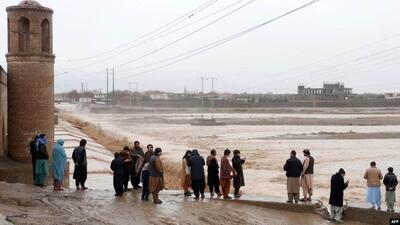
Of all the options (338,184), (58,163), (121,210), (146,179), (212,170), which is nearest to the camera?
(121,210)

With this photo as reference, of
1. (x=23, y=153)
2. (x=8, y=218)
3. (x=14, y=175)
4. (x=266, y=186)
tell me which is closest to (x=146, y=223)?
(x=8, y=218)

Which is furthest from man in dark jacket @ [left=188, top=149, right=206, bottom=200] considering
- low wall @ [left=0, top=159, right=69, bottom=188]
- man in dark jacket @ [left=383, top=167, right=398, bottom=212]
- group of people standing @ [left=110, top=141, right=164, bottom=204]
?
low wall @ [left=0, top=159, right=69, bottom=188]

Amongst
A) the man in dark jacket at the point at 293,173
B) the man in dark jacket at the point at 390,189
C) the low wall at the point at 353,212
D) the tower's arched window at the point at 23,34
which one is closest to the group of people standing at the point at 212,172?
the low wall at the point at 353,212

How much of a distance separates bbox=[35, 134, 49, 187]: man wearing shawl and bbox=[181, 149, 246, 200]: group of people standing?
10.7ft

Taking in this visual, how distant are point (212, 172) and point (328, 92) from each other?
158336 mm

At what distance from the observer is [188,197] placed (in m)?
12.8

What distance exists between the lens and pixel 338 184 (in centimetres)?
1138

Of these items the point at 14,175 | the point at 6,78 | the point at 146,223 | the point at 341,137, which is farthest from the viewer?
the point at 341,137

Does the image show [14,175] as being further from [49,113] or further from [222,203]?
[222,203]

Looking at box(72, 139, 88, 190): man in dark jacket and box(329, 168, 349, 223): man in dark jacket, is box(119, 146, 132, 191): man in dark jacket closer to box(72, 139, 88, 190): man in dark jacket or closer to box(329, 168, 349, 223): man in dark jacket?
box(72, 139, 88, 190): man in dark jacket

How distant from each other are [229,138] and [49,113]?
3203 centimetres

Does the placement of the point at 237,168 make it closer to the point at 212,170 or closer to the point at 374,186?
the point at 212,170

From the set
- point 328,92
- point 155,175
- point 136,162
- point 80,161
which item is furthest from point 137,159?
point 328,92

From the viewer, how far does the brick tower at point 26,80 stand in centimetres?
1702
